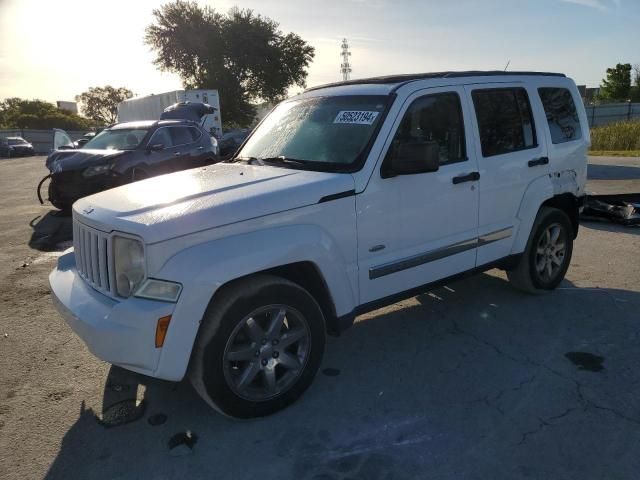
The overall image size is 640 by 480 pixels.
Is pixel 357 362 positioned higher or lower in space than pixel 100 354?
lower

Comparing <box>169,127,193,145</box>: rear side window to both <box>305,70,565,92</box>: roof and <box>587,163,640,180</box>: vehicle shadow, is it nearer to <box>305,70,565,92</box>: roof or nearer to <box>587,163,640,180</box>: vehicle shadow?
<box>305,70,565,92</box>: roof

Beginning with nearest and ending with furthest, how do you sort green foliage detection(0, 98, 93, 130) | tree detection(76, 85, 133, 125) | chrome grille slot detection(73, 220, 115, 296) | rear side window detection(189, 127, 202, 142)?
1. chrome grille slot detection(73, 220, 115, 296)
2. rear side window detection(189, 127, 202, 142)
3. green foliage detection(0, 98, 93, 130)
4. tree detection(76, 85, 133, 125)

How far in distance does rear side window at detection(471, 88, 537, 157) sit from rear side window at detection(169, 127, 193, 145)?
765 centimetres

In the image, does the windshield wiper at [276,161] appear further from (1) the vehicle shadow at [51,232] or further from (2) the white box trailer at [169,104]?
(2) the white box trailer at [169,104]

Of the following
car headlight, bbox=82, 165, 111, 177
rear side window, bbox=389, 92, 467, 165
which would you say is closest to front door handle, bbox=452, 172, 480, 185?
rear side window, bbox=389, 92, 467, 165

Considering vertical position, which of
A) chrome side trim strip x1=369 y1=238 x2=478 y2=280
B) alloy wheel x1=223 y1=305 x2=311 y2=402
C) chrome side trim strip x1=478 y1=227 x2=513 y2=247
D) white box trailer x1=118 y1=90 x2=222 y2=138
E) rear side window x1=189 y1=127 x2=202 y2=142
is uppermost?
white box trailer x1=118 y1=90 x2=222 y2=138

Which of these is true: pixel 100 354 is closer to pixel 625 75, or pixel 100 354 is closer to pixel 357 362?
pixel 357 362

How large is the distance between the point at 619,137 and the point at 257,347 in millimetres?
22273

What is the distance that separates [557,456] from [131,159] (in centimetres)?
870

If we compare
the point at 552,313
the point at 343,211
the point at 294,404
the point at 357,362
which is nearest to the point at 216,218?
the point at 343,211

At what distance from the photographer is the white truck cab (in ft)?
8.93

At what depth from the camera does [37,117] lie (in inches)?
2485

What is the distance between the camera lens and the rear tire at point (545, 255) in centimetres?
477

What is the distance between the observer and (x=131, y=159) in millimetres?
9484
